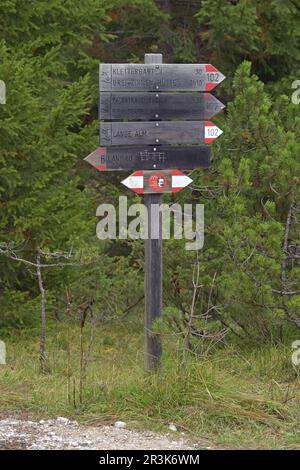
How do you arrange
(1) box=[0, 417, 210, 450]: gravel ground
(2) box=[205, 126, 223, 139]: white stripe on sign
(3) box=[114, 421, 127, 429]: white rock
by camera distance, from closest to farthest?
(1) box=[0, 417, 210, 450]: gravel ground → (3) box=[114, 421, 127, 429]: white rock → (2) box=[205, 126, 223, 139]: white stripe on sign

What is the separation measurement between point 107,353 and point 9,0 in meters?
4.11

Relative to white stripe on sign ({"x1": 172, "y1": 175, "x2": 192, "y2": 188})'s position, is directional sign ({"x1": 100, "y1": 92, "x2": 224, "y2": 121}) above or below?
above

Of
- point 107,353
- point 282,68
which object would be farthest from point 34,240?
point 282,68

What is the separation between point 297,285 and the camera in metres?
8.88

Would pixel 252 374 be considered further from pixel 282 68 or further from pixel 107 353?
pixel 282 68

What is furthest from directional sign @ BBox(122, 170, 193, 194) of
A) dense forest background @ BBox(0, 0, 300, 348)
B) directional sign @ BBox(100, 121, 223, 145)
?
dense forest background @ BBox(0, 0, 300, 348)

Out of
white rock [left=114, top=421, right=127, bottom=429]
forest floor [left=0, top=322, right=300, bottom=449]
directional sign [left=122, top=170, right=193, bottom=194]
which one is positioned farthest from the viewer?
directional sign [left=122, top=170, right=193, bottom=194]

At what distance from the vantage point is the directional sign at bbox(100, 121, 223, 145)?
25.1ft

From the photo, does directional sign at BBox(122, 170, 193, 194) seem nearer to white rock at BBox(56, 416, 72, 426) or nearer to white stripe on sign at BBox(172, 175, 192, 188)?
white stripe on sign at BBox(172, 175, 192, 188)

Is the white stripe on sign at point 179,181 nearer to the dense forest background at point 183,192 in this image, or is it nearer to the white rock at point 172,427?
the dense forest background at point 183,192

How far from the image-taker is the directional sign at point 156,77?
24.9 feet

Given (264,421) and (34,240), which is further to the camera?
(34,240)

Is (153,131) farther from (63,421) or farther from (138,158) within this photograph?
(63,421)

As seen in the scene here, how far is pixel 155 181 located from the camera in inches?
304
